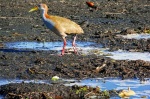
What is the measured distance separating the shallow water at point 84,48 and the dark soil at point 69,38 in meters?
0.34

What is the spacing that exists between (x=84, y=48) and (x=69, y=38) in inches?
79.4

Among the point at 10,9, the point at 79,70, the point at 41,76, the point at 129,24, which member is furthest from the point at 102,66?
the point at 10,9

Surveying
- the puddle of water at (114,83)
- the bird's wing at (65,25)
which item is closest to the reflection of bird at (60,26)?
the bird's wing at (65,25)

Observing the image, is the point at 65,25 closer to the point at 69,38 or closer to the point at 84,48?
the point at 84,48

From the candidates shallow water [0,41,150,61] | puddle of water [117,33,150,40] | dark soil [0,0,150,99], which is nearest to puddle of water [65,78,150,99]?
dark soil [0,0,150,99]

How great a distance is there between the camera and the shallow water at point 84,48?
16755 millimetres

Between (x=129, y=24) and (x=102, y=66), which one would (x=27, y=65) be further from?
(x=129, y=24)

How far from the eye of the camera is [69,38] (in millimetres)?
19938

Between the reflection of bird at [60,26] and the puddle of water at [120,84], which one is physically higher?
the reflection of bird at [60,26]

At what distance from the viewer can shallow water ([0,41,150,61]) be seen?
16755 mm

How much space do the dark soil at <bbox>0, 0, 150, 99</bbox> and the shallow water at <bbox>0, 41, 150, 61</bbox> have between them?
34cm

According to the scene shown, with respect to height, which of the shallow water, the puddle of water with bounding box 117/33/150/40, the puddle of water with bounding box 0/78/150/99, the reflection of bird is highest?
the reflection of bird

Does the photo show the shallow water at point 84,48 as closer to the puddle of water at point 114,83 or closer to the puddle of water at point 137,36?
the puddle of water at point 137,36

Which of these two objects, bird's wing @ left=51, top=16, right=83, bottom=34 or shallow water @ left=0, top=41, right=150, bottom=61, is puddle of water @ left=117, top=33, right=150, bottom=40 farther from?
bird's wing @ left=51, top=16, right=83, bottom=34
